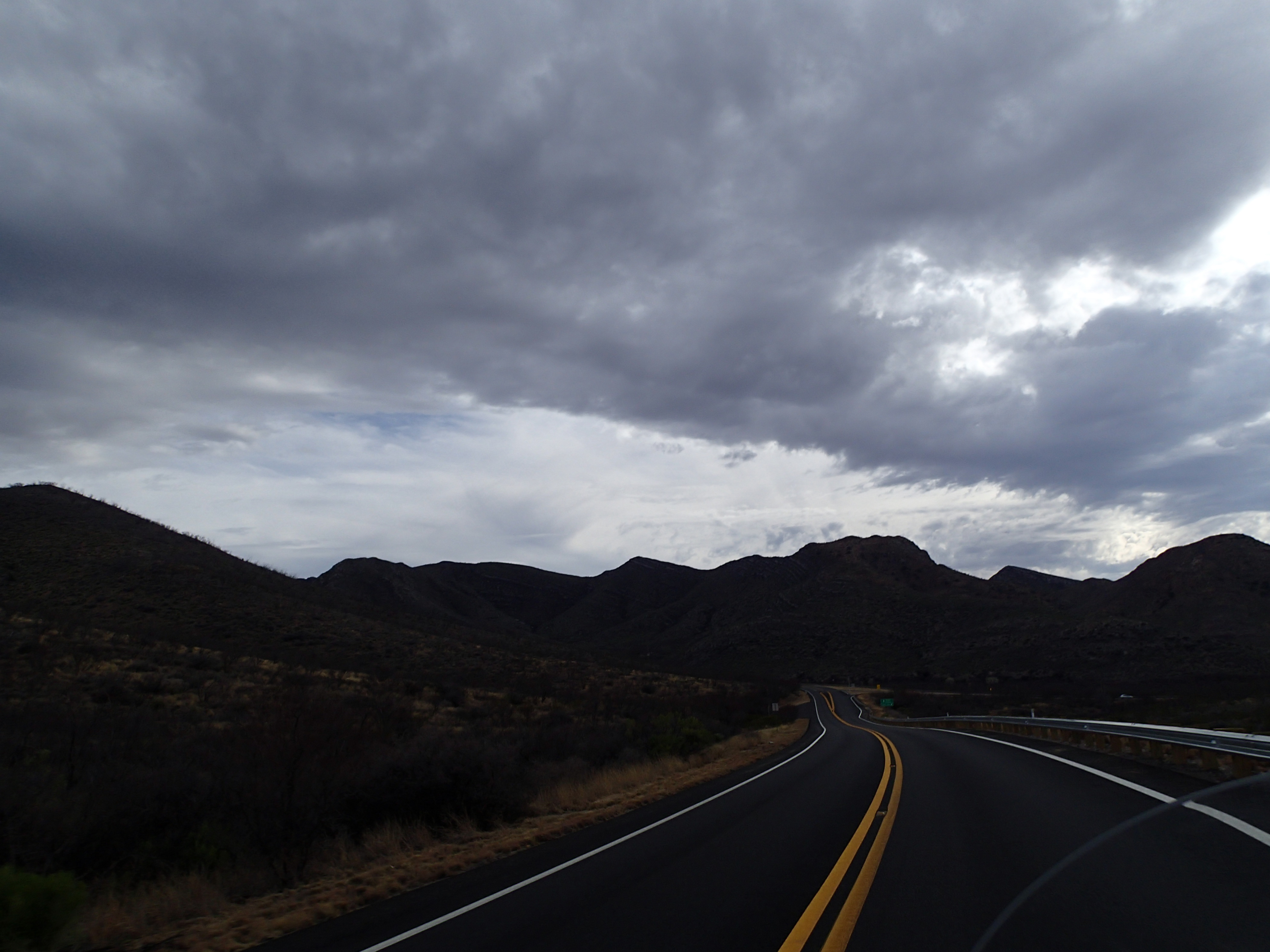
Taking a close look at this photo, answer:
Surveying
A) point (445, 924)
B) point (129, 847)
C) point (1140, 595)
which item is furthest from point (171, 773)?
point (1140, 595)

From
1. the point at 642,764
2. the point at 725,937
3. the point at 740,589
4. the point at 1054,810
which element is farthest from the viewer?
the point at 740,589

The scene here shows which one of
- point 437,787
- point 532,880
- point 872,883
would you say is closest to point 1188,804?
point 872,883

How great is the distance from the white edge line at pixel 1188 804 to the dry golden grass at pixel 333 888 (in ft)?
6.12

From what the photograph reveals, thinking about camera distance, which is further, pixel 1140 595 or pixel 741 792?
pixel 1140 595

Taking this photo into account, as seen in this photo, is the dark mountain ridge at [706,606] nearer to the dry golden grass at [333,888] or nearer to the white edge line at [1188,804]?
the dry golden grass at [333,888]

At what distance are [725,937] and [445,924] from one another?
2.50m

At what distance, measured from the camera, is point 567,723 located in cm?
2500

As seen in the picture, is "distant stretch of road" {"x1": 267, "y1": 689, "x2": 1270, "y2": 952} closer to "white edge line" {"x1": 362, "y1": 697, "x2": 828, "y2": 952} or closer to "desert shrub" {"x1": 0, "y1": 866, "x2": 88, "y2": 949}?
"white edge line" {"x1": 362, "y1": 697, "x2": 828, "y2": 952}

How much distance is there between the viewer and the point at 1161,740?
1374cm

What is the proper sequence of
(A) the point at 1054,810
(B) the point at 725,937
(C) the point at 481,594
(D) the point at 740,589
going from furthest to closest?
(C) the point at 481,594, (D) the point at 740,589, (A) the point at 1054,810, (B) the point at 725,937

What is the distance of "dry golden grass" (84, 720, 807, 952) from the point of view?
664 centimetres

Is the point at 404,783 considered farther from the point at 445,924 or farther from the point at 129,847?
the point at 445,924

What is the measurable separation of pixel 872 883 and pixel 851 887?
10.0 inches

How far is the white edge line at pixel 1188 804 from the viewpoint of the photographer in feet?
25.4
